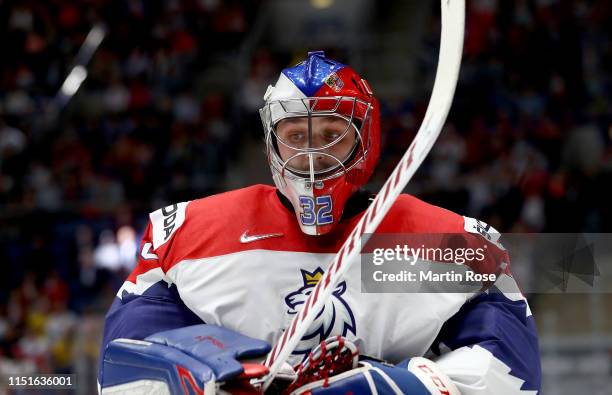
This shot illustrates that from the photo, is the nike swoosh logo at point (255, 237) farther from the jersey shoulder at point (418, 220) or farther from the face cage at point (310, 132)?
the jersey shoulder at point (418, 220)

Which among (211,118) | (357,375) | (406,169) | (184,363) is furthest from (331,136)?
(211,118)

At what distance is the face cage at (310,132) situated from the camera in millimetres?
2383

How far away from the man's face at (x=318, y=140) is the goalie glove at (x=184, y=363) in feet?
1.53

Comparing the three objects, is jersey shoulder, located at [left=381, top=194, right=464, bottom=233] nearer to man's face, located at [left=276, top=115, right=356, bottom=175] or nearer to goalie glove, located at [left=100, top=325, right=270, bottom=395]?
man's face, located at [left=276, top=115, right=356, bottom=175]

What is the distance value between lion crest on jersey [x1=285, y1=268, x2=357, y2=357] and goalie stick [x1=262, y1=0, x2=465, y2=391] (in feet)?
0.46

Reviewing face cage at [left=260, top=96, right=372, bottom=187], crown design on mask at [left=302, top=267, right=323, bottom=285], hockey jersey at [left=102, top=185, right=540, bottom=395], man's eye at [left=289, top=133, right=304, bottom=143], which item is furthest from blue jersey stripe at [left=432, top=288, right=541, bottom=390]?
man's eye at [left=289, top=133, right=304, bottom=143]

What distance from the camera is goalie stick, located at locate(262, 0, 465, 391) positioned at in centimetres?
216

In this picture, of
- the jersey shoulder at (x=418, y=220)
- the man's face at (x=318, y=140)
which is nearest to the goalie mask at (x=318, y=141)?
the man's face at (x=318, y=140)

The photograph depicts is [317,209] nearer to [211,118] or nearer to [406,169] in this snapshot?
[406,169]

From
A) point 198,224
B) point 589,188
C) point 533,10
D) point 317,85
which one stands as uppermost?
point 533,10

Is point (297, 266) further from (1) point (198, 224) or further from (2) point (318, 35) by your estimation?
(2) point (318, 35)

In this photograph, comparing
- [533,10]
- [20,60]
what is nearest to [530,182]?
[533,10]

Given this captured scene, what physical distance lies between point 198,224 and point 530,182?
5.59 meters

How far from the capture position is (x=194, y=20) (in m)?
10.6
